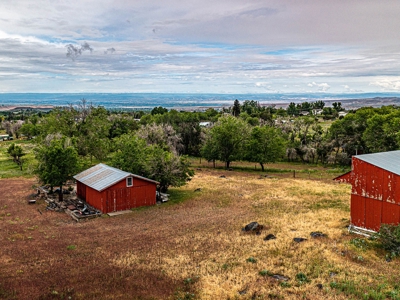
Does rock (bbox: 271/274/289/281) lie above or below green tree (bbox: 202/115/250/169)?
below

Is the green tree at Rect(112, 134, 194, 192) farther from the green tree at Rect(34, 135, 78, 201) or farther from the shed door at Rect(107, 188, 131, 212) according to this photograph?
the green tree at Rect(34, 135, 78, 201)

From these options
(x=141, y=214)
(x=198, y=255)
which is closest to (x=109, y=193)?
(x=141, y=214)

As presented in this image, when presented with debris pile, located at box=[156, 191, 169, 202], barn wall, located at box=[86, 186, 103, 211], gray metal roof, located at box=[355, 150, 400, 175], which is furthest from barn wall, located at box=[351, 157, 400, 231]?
barn wall, located at box=[86, 186, 103, 211]

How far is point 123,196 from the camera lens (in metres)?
32.0

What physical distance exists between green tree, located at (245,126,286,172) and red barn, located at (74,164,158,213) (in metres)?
27.5

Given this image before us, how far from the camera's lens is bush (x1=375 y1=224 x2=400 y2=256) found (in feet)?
62.8

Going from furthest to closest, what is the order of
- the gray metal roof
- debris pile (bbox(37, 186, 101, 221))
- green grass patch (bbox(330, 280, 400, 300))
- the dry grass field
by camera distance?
1. debris pile (bbox(37, 186, 101, 221))
2. the gray metal roof
3. the dry grass field
4. green grass patch (bbox(330, 280, 400, 300))

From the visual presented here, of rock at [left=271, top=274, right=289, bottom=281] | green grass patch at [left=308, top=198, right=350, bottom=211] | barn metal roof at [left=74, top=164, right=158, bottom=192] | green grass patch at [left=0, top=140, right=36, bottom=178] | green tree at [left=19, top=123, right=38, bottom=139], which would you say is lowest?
green grass patch at [left=0, top=140, right=36, bottom=178]

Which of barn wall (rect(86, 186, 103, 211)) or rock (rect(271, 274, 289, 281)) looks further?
barn wall (rect(86, 186, 103, 211))

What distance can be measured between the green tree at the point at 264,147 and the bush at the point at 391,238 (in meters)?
36.9

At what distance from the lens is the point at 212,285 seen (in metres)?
16.1

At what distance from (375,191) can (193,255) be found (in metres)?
12.4

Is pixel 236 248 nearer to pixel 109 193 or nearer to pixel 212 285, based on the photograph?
pixel 212 285

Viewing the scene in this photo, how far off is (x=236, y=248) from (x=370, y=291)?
Answer: 318 inches
